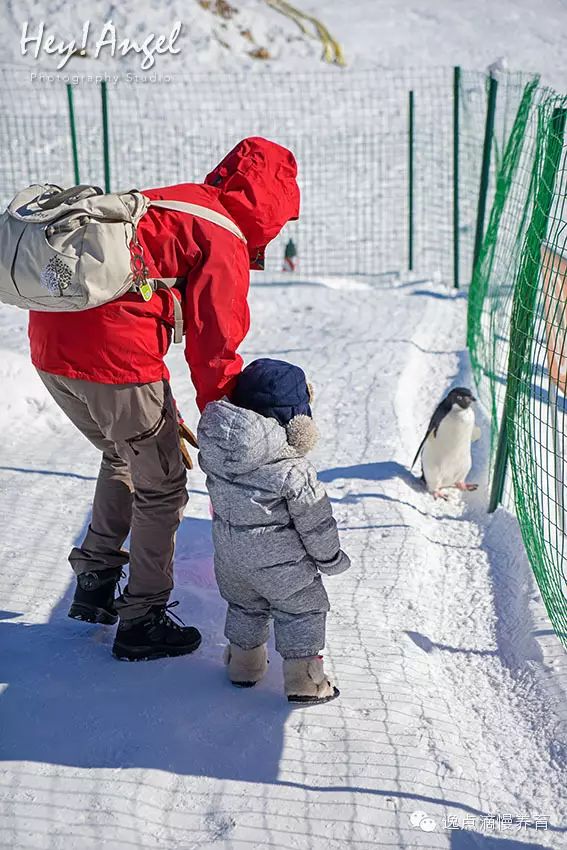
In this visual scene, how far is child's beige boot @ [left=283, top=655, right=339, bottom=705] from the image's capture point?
8.89 ft

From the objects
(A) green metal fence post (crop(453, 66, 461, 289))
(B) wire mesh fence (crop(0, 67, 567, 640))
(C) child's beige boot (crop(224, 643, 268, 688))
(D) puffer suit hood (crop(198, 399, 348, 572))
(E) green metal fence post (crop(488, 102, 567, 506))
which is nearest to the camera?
(D) puffer suit hood (crop(198, 399, 348, 572))

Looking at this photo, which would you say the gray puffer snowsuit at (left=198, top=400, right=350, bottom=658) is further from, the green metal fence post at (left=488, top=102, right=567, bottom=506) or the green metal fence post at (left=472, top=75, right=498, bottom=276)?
the green metal fence post at (left=472, top=75, right=498, bottom=276)

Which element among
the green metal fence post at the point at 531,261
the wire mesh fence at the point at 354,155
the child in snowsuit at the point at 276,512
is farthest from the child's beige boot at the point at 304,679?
the wire mesh fence at the point at 354,155

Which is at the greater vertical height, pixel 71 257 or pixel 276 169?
pixel 276 169

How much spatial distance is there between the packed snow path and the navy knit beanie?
925mm

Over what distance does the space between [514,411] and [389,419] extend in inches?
67.6

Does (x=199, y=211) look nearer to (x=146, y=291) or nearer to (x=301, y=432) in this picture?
(x=146, y=291)

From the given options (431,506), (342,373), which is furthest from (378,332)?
(431,506)

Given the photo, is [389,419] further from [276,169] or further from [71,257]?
[71,257]

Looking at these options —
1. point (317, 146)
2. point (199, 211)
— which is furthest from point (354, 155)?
point (199, 211)

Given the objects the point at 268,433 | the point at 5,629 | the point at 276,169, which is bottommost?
the point at 5,629

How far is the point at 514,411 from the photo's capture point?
3775mm

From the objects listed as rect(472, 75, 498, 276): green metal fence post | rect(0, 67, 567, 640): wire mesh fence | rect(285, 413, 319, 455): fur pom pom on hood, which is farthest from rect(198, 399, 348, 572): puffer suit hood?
rect(472, 75, 498, 276): green metal fence post

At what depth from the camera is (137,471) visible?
2.77 metres
